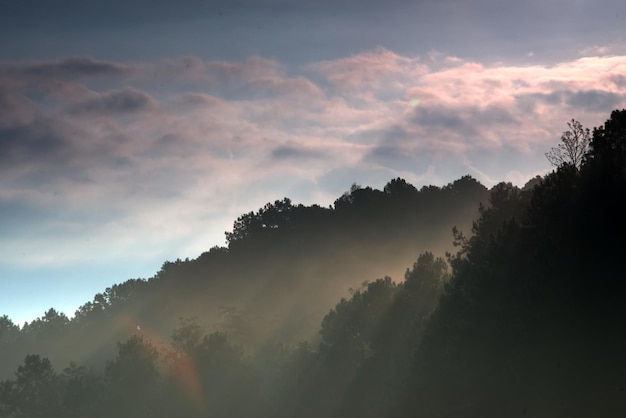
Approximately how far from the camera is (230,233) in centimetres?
19650

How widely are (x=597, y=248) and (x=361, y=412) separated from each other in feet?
121

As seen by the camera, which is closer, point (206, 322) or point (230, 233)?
point (206, 322)

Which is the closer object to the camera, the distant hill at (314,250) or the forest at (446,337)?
the forest at (446,337)

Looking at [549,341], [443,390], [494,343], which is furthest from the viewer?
[443,390]

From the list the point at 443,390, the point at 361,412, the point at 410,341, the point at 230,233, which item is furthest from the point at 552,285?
the point at 230,233

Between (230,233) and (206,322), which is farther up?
(230,233)

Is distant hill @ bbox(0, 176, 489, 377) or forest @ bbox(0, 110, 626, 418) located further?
distant hill @ bbox(0, 176, 489, 377)

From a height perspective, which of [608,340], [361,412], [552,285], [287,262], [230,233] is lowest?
[361,412]

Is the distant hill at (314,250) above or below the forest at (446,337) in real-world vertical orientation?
above

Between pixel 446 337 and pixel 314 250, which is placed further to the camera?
pixel 314 250

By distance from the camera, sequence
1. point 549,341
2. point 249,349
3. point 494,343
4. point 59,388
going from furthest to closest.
Result: point 249,349 → point 59,388 → point 494,343 → point 549,341

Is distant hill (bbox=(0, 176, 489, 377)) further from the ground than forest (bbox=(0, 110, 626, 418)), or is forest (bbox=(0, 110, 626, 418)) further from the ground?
distant hill (bbox=(0, 176, 489, 377))

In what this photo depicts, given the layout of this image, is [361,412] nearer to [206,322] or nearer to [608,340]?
[608,340]

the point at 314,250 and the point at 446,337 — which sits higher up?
the point at 314,250
